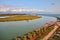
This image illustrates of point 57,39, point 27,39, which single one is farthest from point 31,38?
point 57,39

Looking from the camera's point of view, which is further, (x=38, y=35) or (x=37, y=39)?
(x=38, y=35)

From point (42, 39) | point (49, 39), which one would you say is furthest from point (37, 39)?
point (49, 39)

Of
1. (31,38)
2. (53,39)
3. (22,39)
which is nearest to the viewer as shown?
(22,39)

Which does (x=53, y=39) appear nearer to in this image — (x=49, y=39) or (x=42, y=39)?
(x=49, y=39)

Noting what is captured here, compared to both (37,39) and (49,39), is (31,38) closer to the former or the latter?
(37,39)

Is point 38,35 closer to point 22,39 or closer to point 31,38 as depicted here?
point 31,38

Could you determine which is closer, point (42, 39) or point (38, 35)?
point (42, 39)

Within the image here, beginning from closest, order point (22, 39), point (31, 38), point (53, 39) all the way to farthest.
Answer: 1. point (22, 39)
2. point (31, 38)
3. point (53, 39)
